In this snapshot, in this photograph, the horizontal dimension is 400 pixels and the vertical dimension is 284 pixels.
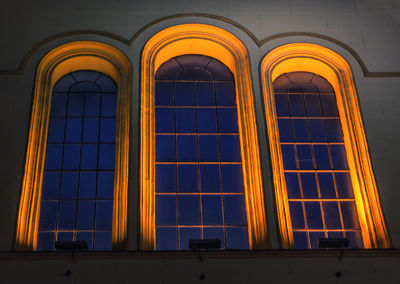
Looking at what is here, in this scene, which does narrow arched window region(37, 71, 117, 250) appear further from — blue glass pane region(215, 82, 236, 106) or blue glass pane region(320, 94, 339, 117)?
blue glass pane region(320, 94, 339, 117)

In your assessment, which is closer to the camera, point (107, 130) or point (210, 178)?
point (210, 178)

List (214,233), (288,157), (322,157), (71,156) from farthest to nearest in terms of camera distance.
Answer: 1. (322,157)
2. (288,157)
3. (71,156)
4. (214,233)

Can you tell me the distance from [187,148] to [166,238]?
2241 mm

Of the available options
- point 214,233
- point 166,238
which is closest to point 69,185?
point 166,238

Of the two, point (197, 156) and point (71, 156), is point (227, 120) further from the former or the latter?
point (71, 156)

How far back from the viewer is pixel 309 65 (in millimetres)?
13492

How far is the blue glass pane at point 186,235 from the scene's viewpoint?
1094cm

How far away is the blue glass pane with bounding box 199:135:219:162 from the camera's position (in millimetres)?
12022

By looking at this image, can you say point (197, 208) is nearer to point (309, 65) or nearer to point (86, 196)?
point (86, 196)

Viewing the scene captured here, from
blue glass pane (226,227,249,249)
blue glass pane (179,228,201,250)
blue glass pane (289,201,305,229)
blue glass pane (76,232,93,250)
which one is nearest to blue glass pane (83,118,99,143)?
blue glass pane (76,232,93,250)

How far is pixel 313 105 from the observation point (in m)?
13.0

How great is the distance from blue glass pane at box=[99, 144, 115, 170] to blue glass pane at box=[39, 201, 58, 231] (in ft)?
4.38

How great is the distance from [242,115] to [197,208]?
8.11 ft

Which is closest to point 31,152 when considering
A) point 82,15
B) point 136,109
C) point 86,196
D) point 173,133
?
point 86,196
